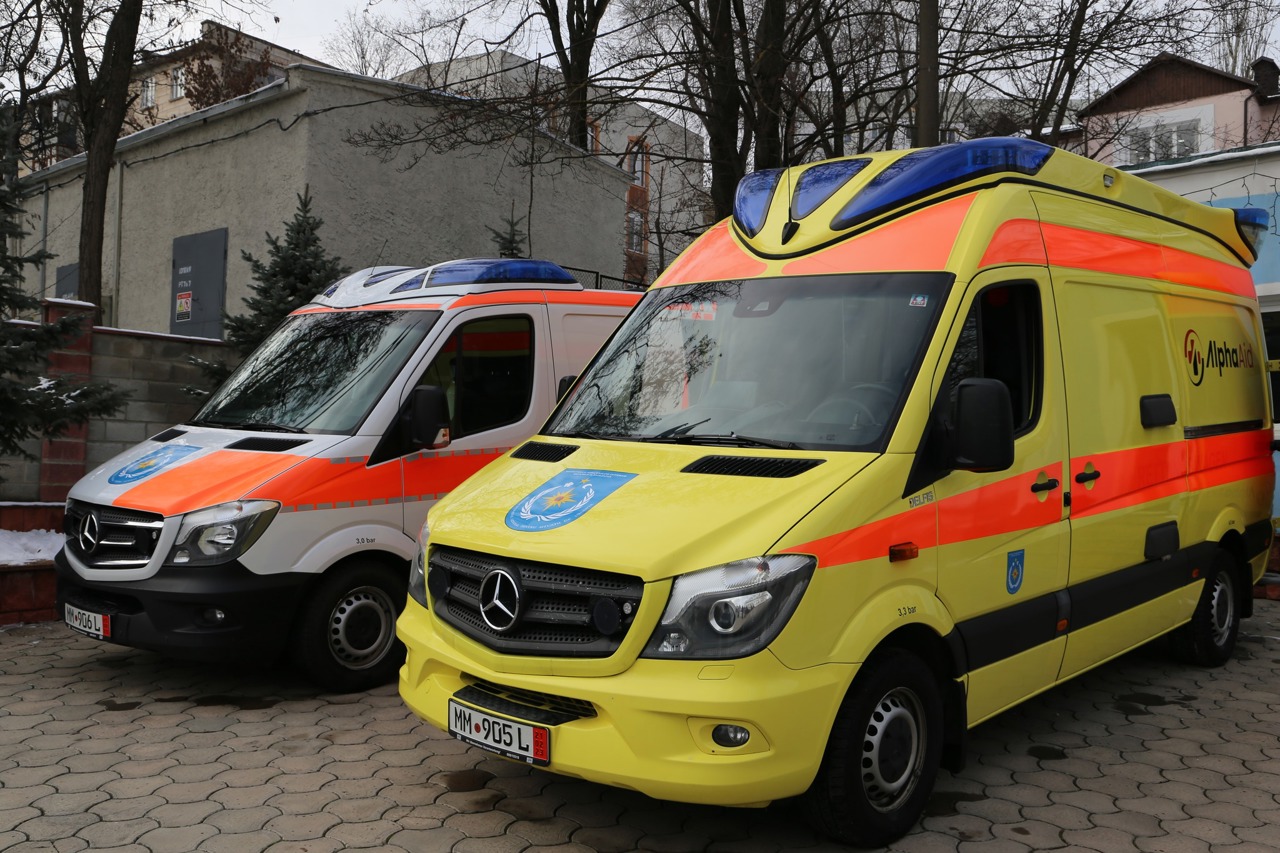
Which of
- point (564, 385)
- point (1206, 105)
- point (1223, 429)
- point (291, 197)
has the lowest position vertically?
point (1223, 429)

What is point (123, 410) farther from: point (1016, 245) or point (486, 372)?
point (1016, 245)

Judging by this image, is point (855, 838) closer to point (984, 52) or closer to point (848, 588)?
point (848, 588)

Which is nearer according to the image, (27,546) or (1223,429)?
(1223,429)

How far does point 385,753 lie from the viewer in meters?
5.09

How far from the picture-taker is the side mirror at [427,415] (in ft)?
19.5

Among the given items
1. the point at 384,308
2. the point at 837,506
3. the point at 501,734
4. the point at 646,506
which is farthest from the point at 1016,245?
the point at 384,308

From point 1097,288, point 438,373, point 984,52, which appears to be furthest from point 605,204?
point 1097,288

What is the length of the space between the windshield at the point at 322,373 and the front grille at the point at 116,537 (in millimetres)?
901

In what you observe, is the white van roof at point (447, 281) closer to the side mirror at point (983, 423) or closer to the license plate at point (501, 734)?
the license plate at point (501, 734)

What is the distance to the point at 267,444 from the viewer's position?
20.0ft

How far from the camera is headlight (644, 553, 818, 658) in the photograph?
11.8 ft

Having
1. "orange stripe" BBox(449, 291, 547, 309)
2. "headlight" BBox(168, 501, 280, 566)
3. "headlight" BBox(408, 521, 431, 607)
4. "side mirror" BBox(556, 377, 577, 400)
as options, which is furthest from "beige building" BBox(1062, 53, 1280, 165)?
"headlight" BBox(408, 521, 431, 607)

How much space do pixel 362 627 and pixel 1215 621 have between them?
4852 millimetres

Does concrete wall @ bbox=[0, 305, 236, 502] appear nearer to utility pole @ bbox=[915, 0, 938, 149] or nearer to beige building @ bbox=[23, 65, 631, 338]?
beige building @ bbox=[23, 65, 631, 338]
